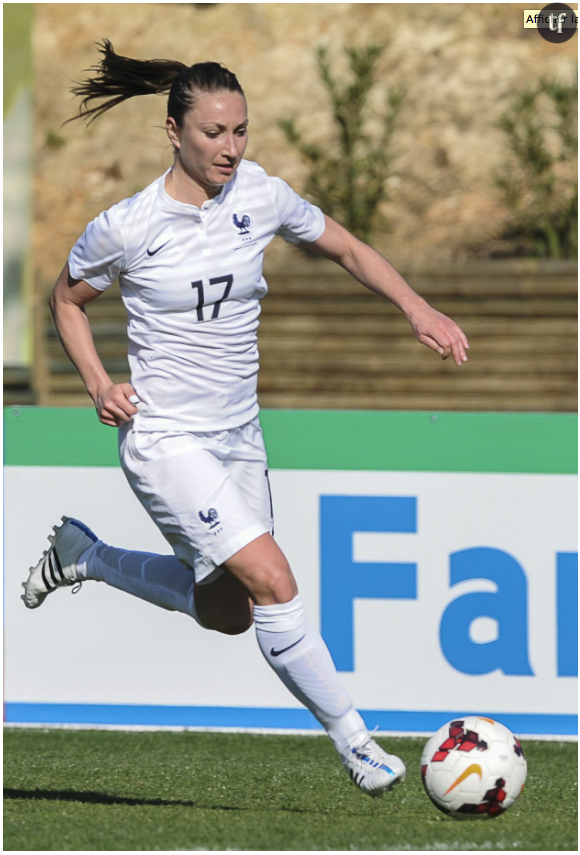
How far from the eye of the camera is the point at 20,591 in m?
6.21

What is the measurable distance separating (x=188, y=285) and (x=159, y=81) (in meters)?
0.77

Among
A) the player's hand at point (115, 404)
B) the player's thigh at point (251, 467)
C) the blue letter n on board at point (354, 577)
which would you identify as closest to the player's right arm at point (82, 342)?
the player's hand at point (115, 404)

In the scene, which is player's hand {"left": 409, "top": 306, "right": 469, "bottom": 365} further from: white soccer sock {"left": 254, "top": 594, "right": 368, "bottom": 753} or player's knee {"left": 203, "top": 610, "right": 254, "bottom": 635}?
player's knee {"left": 203, "top": 610, "right": 254, "bottom": 635}

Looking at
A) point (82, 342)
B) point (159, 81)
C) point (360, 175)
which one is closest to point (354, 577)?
point (82, 342)

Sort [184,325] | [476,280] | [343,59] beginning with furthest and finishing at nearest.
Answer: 1. [343,59]
2. [476,280]
3. [184,325]

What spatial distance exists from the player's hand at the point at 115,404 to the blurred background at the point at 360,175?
7.21 metres

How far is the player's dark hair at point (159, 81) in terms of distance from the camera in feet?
12.6

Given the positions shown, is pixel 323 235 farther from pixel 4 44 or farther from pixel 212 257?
pixel 4 44

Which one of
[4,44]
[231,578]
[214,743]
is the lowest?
[214,743]

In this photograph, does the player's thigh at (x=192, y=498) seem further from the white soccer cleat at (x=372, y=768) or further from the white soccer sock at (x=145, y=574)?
the white soccer cleat at (x=372, y=768)

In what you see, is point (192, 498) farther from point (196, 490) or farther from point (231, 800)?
point (231, 800)

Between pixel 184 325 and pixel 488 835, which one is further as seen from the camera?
pixel 184 325

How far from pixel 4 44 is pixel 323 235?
898 centimetres

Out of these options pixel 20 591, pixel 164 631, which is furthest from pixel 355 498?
pixel 20 591
